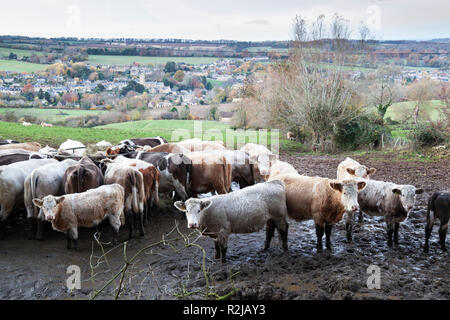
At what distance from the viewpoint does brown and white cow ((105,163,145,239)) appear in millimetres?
7883

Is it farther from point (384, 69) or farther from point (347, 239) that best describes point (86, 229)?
point (384, 69)

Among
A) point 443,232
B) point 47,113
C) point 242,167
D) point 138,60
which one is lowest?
point 443,232

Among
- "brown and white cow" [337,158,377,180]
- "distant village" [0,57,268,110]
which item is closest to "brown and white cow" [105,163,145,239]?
"brown and white cow" [337,158,377,180]

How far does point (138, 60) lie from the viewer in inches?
1457

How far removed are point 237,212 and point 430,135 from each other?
14.7m

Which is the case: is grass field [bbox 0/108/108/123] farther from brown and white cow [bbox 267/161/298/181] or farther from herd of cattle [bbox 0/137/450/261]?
brown and white cow [bbox 267/161/298/181]

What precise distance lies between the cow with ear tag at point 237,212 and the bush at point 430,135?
44.2ft

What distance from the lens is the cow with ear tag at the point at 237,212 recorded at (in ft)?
20.7

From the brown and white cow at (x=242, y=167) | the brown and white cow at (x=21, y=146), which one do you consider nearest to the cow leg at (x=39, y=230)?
the brown and white cow at (x=242, y=167)

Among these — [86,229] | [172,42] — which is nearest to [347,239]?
[86,229]

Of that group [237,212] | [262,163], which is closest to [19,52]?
[262,163]

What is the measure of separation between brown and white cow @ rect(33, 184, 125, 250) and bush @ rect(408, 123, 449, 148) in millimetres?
15200

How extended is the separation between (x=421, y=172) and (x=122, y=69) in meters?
28.3

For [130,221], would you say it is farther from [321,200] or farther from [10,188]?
[321,200]
